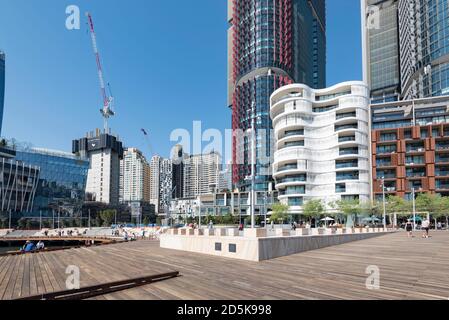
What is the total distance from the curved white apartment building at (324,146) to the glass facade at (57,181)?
10952 centimetres

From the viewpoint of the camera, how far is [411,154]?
97.8 m

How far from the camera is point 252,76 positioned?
15988cm

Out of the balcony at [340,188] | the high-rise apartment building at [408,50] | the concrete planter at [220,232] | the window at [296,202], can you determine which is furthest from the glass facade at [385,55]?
the concrete planter at [220,232]

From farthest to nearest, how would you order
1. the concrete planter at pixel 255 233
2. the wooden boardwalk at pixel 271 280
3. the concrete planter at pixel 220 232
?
the concrete planter at pixel 220 232 → the concrete planter at pixel 255 233 → the wooden boardwalk at pixel 271 280

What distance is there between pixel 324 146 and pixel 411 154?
23.0 m

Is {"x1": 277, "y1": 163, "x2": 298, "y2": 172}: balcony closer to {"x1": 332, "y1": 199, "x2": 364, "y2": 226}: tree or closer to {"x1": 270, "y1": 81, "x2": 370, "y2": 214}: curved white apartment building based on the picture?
{"x1": 270, "y1": 81, "x2": 370, "y2": 214}: curved white apartment building

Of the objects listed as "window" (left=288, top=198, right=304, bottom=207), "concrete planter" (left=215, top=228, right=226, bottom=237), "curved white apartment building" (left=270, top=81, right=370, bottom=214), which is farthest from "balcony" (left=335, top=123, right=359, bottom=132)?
"concrete planter" (left=215, top=228, right=226, bottom=237)

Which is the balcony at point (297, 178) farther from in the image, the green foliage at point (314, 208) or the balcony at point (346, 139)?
the balcony at point (346, 139)

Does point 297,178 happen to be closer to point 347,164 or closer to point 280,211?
point 280,211

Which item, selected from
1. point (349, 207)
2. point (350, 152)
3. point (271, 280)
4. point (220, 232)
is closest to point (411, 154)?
point (350, 152)

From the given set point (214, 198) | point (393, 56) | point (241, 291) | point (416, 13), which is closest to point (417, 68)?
point (416, 13)

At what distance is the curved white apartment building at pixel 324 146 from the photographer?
316ft
